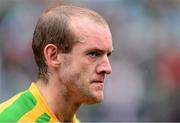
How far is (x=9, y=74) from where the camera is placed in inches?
275

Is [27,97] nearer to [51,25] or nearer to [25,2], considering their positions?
[51,25]

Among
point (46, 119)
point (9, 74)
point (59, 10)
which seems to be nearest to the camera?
point (46, 119)

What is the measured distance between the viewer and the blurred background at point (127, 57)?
7.04 meters

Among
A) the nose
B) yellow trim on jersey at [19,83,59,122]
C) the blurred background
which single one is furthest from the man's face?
the blurred background

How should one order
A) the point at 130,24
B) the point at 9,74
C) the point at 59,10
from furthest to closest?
the point at 130,24, the point at 9,74, the point at 59,10

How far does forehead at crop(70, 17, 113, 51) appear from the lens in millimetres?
3557

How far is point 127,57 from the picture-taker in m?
7.29

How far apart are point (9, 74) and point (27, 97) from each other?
3470 millimetres

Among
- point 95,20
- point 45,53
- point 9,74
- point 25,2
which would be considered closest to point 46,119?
point 45,53

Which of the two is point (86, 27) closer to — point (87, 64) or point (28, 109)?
point (87, 64)

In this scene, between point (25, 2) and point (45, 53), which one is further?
point (25, 2)

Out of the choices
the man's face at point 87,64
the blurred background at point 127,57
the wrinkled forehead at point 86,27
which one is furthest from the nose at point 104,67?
the blurred background at point 127,57

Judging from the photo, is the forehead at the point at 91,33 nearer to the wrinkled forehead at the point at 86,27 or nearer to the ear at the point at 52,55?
the wrinkled forehead at the point at 86,27

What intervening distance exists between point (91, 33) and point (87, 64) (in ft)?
0.56
